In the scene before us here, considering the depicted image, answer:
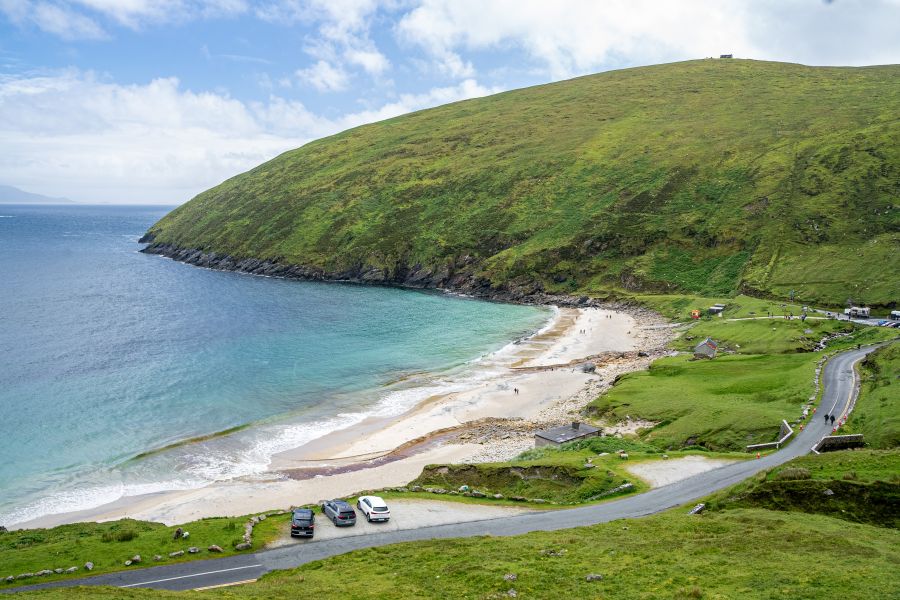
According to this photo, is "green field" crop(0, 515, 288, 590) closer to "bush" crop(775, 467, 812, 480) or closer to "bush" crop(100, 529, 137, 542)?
"bush" crop(100, 529, 137, 542)

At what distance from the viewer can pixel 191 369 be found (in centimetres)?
8781

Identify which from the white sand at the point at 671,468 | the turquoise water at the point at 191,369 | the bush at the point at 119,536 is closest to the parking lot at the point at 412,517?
the bush at the point at 119,536

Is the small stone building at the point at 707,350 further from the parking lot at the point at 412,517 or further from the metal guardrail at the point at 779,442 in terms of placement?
the parking lot at the point at 412,517

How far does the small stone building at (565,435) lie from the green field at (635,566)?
22.6 m

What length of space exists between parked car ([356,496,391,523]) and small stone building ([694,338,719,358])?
5806cm

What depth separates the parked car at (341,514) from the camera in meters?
32.8

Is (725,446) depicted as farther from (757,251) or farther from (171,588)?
(757,251)

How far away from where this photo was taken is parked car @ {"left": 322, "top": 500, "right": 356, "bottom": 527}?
32812 millimetres

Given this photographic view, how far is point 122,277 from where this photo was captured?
17425 centimetres

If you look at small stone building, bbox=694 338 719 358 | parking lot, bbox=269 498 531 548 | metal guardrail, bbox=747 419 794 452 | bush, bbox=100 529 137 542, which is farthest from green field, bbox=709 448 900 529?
small stone building, bbox=694 338 719 358

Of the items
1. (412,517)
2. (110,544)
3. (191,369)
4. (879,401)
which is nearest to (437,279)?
(191,369)

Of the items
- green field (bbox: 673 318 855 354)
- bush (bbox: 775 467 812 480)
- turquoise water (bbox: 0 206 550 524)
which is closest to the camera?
bush (bbox: 775 467 812 480)

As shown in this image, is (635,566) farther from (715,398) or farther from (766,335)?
(766,335)

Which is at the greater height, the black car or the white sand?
the white sand
